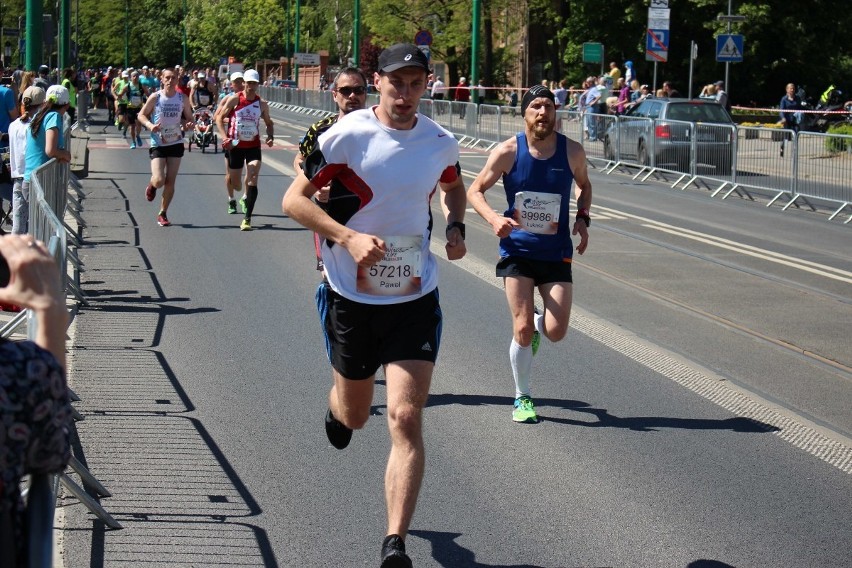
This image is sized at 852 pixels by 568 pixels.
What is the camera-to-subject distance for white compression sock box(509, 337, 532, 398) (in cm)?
752

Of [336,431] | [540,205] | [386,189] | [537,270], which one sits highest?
[386,189]

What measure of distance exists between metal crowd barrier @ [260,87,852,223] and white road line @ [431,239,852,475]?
9662 mm

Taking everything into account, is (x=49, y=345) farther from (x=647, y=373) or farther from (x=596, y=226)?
(x=596, y=226)

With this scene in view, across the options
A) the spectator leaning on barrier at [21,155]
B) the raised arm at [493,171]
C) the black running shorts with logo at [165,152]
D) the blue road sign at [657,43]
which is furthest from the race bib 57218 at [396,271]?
the blue road sign at [657,43]

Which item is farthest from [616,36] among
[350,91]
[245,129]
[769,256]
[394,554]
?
[394,554]

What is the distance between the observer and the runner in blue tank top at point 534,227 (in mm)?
7539

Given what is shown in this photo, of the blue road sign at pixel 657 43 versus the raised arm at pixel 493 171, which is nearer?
the raised arm at pixel 493 171

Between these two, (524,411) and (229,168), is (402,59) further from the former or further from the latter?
(229,168)

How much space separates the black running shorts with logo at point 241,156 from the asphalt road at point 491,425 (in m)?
2.56

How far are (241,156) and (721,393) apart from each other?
9589 millimetres

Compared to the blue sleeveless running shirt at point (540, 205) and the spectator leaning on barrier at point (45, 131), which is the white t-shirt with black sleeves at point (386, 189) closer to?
the blue sleeveless running shirt at point (540, 205)

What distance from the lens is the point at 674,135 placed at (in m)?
24.2

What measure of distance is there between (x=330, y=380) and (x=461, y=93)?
144 ft

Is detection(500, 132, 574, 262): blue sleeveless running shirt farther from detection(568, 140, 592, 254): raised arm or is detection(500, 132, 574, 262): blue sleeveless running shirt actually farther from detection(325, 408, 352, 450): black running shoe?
detection(325, 408, 352, 450): black running shoe
